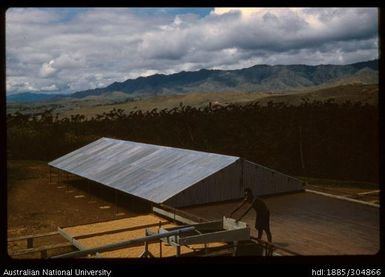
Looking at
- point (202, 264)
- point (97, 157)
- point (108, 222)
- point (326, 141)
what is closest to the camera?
point (202, 264)

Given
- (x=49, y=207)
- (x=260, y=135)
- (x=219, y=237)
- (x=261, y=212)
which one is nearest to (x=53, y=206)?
(x=49, y=207)

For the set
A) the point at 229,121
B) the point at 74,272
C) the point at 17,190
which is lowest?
the point at 17,190

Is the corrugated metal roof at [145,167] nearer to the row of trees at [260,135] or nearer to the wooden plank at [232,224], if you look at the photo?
the wooden plank at [232,224]

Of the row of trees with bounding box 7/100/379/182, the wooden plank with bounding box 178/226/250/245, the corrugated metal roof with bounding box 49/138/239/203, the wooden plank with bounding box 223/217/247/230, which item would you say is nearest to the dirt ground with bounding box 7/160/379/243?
the corrugated metal roof with bounding box 49/138/239/203

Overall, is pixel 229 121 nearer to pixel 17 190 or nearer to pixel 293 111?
pixel 293 111

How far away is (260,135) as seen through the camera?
172 feet

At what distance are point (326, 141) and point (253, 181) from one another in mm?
28525

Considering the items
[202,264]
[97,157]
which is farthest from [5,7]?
[97,157]

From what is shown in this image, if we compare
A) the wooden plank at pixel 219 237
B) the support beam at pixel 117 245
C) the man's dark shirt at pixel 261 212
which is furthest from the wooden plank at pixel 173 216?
the man's dark shirt at pixel 261 212

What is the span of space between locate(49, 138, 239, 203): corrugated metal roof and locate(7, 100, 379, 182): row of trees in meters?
19.8

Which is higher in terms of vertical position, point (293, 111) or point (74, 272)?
point (293, 111)

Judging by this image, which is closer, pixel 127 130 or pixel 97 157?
pixel 97 157

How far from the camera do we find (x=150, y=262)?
10227mm

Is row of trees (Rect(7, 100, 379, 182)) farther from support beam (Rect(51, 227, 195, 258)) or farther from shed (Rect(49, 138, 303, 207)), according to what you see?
support beam (Rect(51, 227, 195, 258))
